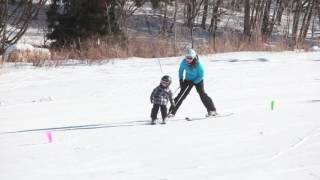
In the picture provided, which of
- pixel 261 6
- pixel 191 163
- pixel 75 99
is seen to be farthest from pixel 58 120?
pixel 261 6

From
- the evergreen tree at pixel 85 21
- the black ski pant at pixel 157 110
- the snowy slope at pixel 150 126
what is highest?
the evergreen tree at pixel 85 21

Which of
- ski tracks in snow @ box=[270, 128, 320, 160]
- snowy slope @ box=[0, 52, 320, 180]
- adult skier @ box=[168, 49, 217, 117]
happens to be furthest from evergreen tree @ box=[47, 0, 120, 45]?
ski tracks in snow @ box=[270, 128, 320, 160]

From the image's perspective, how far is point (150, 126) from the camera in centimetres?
1021

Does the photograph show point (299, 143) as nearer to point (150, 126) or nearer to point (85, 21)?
point (150, 126)

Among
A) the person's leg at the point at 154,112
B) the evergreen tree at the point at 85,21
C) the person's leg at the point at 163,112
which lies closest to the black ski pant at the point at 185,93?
the person's leg at the point at 163,112

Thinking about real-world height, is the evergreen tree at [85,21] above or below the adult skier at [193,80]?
above

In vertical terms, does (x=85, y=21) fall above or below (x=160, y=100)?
above

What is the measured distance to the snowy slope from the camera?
720 cm

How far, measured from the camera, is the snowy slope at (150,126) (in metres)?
7.20

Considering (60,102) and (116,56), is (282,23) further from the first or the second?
(60,102)

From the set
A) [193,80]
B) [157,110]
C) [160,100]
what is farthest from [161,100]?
[193,80]

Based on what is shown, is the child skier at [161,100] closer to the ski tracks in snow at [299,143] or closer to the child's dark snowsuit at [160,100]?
the child's dark snowsuit at [160,100]

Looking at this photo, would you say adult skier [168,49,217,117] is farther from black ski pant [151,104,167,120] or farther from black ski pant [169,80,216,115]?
black ski pant [151,104,167,120]

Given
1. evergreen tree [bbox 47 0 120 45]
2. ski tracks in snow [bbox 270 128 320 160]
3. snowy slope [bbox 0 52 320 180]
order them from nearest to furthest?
snowy slope [bbox 0 52 320 180], ski tracks in snow [bbox 270 128 320 160], evergreen tree [bbox 47 0 120 45]
